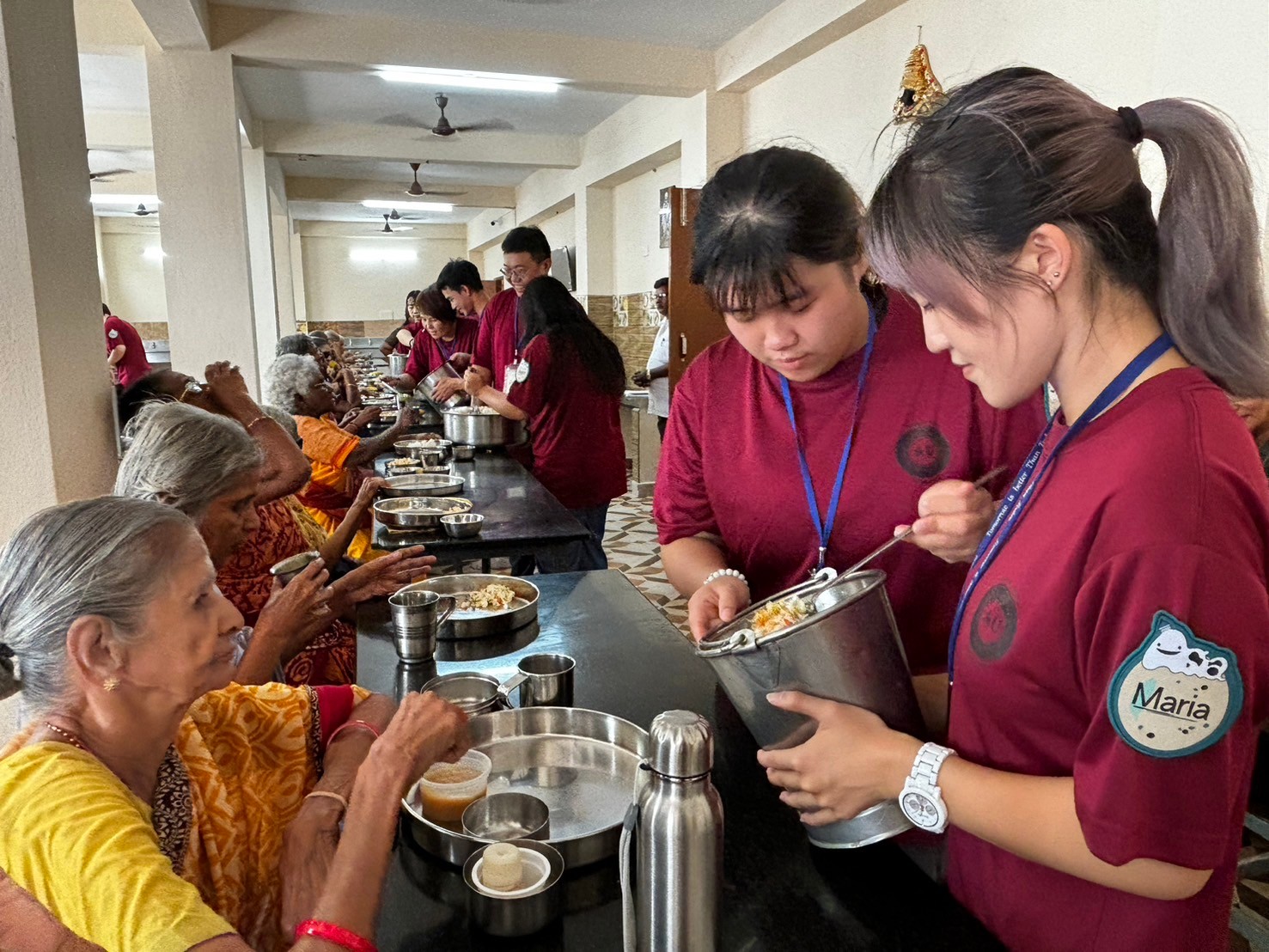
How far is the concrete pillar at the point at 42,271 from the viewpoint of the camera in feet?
5.92

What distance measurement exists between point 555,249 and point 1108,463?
10985 millimetres

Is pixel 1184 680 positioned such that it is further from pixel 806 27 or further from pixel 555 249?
pixel 555 249

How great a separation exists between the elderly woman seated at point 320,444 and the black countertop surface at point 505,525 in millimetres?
458

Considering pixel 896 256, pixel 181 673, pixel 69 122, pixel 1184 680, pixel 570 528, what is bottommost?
pixel 570 528

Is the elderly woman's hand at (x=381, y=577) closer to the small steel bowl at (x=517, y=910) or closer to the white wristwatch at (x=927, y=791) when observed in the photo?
the small steel bowl at (x=517, y=910)

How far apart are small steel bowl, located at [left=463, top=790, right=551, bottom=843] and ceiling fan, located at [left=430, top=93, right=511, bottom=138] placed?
23.3 feet

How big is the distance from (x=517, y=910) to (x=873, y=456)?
870mm

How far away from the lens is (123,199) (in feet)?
39.1

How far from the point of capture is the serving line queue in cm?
69

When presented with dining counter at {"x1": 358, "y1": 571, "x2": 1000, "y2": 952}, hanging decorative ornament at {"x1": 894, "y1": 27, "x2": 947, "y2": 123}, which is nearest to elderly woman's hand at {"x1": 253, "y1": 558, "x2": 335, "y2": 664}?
dining counter at {"x1": 358, "y1": 571, "x2": 1000, "y2": 952}

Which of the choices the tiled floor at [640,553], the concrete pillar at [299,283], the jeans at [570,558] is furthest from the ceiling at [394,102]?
the concrete pillar at [299,283]

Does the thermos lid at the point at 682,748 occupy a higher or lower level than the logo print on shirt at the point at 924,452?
lower

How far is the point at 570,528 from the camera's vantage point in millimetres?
2676

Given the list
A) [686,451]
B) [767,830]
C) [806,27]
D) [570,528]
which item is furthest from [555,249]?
[767,830]
